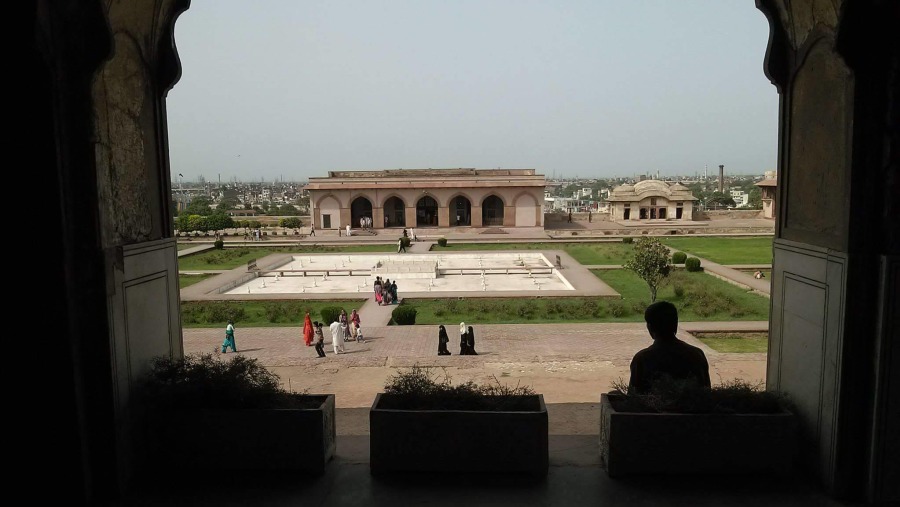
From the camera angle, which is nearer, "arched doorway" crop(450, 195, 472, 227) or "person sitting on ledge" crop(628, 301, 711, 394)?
"person sitting on ledge" crop(628, 301, 711, 394)

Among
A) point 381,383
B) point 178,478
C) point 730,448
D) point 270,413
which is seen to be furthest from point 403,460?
point 381,383

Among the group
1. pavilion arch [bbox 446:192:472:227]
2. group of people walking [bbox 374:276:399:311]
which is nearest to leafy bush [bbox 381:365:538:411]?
group of people walking [bbox 374:276:399:311]

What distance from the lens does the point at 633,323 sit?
12352 mm

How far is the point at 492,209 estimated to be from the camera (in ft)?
137

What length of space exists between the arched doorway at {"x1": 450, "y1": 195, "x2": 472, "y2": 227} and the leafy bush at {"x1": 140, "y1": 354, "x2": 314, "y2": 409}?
3683cm

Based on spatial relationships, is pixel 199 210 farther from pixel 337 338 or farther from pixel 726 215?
pixel 337 338

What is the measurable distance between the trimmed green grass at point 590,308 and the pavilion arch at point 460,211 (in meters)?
24.9

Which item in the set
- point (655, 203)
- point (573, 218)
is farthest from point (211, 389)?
point (573, 218)

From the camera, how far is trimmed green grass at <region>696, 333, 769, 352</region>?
10.5 m

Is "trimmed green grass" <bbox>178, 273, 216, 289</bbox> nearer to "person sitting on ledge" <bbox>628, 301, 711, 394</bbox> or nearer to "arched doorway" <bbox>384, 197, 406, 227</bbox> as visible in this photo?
"person sitting on ledge" <bbox>628, 301, 711, 394</bbox>

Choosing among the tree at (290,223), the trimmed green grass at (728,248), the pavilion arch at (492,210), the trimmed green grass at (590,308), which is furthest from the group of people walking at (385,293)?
the pavilion arch at (492,210)

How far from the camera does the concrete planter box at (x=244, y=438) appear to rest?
3.52m

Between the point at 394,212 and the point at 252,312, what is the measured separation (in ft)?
89.6

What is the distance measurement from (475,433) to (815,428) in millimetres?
1909
